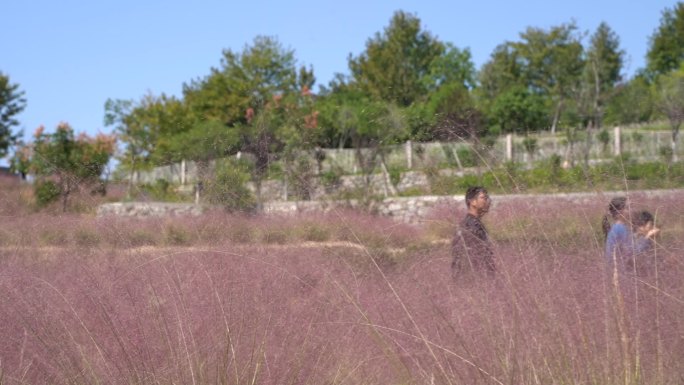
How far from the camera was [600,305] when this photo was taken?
3.00m

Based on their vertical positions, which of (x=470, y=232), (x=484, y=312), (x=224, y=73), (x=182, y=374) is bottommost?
(x=182, y=374)

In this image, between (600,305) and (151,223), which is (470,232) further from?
(151,223)

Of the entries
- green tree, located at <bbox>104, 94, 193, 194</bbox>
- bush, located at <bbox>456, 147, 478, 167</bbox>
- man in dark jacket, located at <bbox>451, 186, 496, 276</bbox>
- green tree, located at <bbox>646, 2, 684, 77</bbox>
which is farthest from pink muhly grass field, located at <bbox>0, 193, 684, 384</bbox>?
green tree, located at <bbox>646, 2, 684, 77</bbox>

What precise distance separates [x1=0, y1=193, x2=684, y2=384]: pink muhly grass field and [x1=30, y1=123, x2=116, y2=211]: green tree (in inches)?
9.0

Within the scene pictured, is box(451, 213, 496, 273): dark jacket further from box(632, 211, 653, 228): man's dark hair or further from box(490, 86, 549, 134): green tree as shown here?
box(490, 86, 549, 134): green tree

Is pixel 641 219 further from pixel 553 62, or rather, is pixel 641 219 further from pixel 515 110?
pixel 553 62

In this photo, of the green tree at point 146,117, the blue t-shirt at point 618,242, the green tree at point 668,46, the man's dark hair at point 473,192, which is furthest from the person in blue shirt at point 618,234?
the green tree at point 668,46

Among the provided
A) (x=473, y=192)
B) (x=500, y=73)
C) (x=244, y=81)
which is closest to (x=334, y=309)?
(x=473, y=192)

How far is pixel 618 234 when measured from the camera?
3.32 m

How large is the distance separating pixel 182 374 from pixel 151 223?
1.32m

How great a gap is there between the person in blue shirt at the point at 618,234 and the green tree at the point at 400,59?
31.9 metres

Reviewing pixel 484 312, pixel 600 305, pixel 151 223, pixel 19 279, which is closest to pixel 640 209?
pixel 600 305

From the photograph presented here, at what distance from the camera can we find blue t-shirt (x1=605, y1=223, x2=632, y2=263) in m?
3.10

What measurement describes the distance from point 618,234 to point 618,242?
6.6 inches
